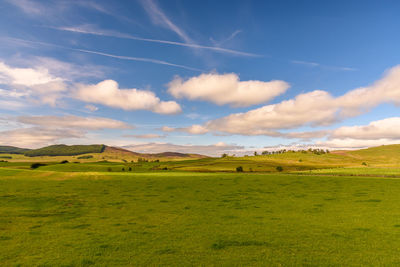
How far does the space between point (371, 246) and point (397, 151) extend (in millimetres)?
254345

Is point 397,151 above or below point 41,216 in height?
above

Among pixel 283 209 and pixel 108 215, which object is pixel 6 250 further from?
pixel 283 209

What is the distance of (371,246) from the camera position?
11195 mm

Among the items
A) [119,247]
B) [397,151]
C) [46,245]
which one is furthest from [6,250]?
[397,151]

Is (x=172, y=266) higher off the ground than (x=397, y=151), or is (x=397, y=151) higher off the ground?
(x=397, y=151)

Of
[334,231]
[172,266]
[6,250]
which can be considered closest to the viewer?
[172,266]

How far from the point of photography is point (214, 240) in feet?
39.3

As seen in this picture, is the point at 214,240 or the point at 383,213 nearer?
the point at 214,240

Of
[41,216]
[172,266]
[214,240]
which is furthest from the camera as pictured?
[41,216]

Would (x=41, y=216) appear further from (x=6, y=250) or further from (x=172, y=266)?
(x=172, y=266)

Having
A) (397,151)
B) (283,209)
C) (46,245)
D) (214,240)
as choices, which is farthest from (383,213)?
(397,151)

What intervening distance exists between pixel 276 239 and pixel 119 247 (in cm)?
838

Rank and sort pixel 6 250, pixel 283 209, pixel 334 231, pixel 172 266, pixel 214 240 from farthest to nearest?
pixel 283 209 → pixel 334 231 → pixel 214 240 → pixel 6 250 → pixel 172 266

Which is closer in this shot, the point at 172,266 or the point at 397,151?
the point at 172,266
